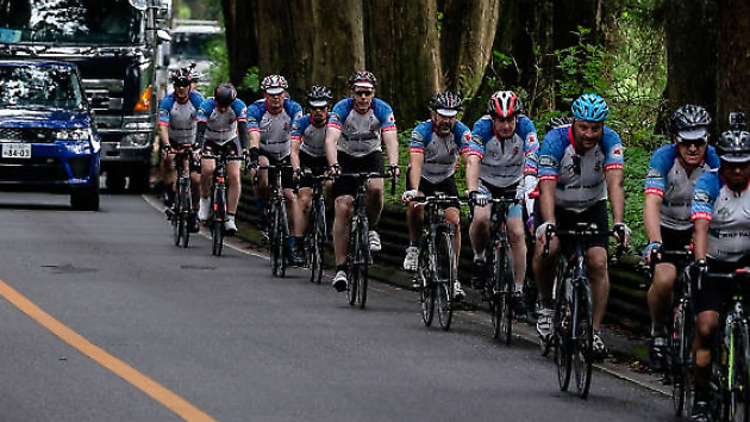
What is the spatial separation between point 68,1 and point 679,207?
1990 centimetres

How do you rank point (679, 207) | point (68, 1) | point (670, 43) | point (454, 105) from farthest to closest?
point (68, 1) → point (670, 43) → point (454, 105) → point (679, 207)

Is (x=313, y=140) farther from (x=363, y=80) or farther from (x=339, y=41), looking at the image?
(x=339, y=41)

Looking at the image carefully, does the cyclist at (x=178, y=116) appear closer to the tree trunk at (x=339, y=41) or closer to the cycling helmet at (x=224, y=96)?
the cycling helmet at (x=224, y=96)

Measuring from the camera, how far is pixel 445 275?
50.1 feet

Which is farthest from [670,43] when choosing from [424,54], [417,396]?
[424,54]

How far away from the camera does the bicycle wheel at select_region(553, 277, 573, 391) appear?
1186 centimetres

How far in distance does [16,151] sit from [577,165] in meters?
15.0

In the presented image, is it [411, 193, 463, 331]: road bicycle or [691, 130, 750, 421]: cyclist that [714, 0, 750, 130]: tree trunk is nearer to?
[411, 193, 463, 331]: road bicycle

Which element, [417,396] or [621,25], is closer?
[417,396]

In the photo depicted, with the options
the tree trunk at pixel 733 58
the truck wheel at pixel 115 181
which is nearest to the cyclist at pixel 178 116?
the tree trunk at pixel 733 58

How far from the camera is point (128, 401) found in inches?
428

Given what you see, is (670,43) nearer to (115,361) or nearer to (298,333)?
(298,333)

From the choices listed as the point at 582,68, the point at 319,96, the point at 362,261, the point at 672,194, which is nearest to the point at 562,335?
the point at 672,194

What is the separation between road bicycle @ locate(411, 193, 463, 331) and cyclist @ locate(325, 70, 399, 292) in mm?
1395
